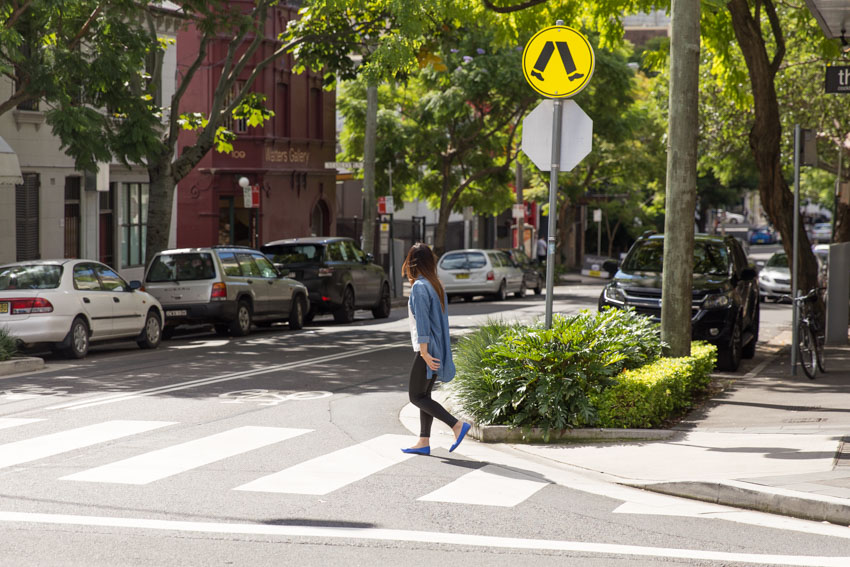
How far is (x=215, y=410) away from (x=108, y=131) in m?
10.3

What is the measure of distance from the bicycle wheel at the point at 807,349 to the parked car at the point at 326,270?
12.0 m

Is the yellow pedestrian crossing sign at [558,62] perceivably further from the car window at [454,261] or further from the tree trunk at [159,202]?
the car window at [454,261]

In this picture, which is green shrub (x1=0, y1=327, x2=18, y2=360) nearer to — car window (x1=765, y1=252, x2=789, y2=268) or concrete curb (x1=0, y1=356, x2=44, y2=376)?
concrete curb (x1=0, y1=356, x2=44, y2=376)

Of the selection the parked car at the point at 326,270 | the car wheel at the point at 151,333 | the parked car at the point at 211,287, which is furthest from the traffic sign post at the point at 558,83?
the parked car at the point at 326,270

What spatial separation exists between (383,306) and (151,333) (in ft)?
29.3

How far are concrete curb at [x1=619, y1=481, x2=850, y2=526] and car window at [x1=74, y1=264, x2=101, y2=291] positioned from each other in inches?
438

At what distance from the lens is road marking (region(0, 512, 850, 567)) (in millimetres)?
6504

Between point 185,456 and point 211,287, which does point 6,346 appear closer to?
point 211,287

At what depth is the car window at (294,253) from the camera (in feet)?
83.2

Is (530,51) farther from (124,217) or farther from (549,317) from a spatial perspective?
(124,217)

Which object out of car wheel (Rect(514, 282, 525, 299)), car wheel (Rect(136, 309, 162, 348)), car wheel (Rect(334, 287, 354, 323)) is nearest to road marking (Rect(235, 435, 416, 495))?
car wheel (Rect(136, 309, 162, 348))

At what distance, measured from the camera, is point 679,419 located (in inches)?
440

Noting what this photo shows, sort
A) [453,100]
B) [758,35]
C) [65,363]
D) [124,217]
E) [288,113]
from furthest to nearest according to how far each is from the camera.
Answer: [288,113] < [453,100] < [124,217] < [758,35] < [65,363]

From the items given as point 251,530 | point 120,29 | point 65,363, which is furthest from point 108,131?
point 251,530
